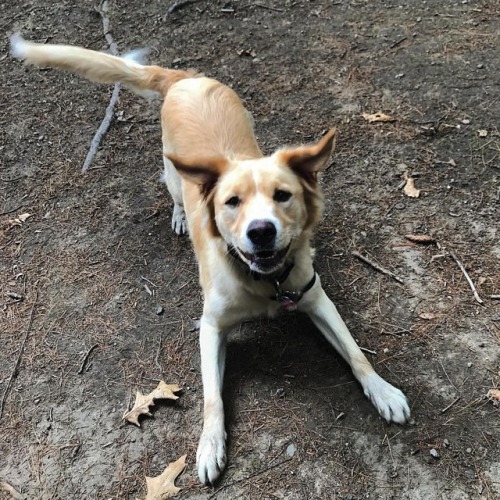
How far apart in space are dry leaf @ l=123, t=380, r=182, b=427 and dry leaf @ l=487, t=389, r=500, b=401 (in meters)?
1.72

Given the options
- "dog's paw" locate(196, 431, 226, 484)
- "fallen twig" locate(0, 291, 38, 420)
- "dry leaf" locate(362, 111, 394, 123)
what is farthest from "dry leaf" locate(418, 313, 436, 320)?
"fallen twig" locate(0, 291, 38, 420)

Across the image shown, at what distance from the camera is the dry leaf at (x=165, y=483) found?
279 cm

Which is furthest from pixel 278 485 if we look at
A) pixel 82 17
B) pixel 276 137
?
pixel 82 17

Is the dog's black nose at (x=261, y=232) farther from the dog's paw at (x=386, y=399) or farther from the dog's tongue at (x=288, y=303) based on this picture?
the dog's paw at (x=386, y=399)

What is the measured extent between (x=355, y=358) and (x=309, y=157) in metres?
1.14

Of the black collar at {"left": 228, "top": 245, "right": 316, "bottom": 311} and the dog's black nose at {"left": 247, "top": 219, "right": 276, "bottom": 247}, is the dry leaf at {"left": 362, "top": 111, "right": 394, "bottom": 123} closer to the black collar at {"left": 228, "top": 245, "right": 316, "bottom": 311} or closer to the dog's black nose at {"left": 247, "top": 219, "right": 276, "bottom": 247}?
the black collar at {"left": 228, "top": 245, "right": 316, "bottom": 311}

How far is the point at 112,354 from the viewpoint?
3504 mm

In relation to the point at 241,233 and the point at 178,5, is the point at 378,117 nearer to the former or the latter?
the point at 241,233

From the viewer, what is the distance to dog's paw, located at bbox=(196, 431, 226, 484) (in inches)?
109

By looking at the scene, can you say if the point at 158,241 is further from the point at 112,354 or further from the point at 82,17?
the point at 82,17

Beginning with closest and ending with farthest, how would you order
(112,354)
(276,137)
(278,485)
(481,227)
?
(278,485)
(112,354)
(481,227)
(276,137)

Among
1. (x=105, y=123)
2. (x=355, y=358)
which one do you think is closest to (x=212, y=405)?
(x=355, y=358)

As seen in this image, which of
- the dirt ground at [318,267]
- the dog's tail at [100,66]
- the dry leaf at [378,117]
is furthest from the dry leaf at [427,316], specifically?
the dog's tail at [100,66]

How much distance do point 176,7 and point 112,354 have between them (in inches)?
182
